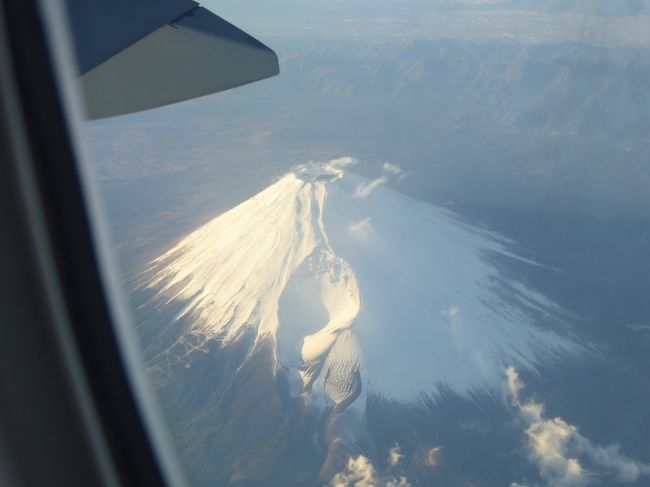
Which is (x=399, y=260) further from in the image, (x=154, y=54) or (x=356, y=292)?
(x=154, y=54)

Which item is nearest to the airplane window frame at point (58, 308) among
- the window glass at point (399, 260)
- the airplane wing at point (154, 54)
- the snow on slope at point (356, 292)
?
the airplane wing at point (154, 54)

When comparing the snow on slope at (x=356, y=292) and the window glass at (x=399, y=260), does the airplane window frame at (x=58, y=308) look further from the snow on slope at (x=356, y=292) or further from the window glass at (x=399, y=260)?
the snow on slope at (x=356, y=292)

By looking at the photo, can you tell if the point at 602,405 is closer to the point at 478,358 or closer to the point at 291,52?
the point at 478,358

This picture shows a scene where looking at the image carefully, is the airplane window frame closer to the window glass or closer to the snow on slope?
the window glass

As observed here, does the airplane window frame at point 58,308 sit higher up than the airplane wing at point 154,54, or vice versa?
the airplane wing at point 154,54

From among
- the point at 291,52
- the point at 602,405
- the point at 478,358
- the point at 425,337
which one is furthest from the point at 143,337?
the point at 291,52

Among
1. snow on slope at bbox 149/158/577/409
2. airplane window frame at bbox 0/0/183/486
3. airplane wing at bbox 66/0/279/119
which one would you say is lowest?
snow on slope at bbox 149/158/577/409

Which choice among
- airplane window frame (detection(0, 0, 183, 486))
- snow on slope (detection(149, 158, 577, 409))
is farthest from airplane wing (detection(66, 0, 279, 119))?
snow on slope (detection(149, 158, 577, 409))
